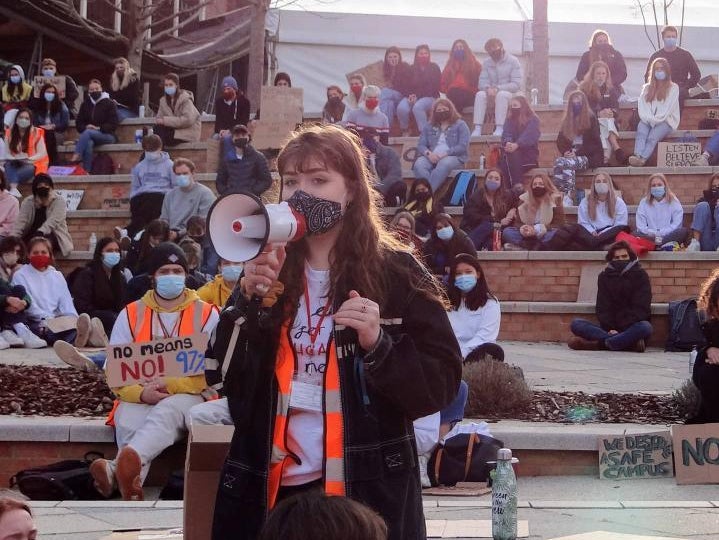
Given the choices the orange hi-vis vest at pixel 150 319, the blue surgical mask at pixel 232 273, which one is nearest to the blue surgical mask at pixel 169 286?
the orange hi-vis vest at pixel 150 319

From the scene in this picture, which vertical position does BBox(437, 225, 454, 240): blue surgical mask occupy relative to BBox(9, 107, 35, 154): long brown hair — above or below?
below

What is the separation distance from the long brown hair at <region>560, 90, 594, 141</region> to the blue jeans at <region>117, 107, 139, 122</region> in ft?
25.1

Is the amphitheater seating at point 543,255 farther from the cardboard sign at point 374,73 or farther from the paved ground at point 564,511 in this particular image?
the paved ground at point 564,511

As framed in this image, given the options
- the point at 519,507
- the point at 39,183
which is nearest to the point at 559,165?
the point at 39,183

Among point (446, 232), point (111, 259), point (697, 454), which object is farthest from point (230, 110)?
point (697, 454)

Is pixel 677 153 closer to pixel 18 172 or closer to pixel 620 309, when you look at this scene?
pixel 620 309

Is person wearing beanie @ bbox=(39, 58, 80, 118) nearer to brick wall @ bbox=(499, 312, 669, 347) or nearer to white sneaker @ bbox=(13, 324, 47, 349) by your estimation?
white sneaker @ bbox=(13, 324, 47, 349)

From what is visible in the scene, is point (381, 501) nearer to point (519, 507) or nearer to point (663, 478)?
point (519, 507)

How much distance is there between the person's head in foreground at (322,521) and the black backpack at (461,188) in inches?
586

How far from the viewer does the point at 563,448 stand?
851cm

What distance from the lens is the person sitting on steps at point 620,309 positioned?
14.3 metres

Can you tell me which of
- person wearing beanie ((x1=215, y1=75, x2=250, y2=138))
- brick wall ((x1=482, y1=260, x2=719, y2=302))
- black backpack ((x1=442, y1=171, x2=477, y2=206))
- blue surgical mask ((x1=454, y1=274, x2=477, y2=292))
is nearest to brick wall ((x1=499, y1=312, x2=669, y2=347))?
brick wall ((x1=482, y1=260, x2=719, y2=302))

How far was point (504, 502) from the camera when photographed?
590 centimetres

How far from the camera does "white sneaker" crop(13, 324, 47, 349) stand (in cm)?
1399
